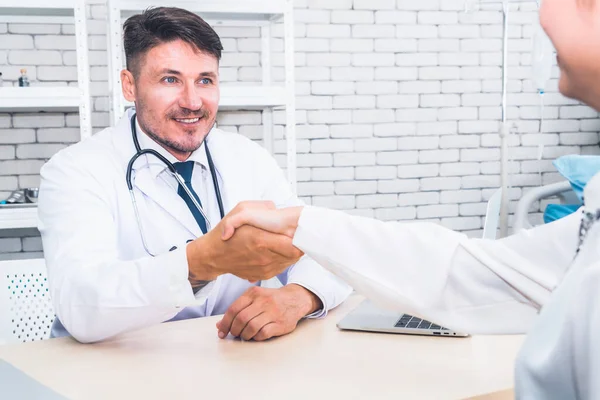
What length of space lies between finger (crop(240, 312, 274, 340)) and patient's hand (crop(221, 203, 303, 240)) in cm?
18

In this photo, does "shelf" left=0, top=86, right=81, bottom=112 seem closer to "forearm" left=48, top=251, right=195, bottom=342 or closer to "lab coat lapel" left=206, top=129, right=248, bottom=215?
"lab coat lapel" left=206, top=129, right=248, bottom=215

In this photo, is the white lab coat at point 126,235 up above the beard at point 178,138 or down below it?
below

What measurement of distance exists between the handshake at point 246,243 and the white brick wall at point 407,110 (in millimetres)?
2013

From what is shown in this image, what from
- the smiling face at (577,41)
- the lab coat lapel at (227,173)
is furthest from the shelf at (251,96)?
→ the smiling face at (577,41)

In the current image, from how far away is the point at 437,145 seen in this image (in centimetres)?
372

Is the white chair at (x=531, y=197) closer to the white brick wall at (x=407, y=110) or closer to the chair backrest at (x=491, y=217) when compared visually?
the white brick wall at (x=407, y=110)

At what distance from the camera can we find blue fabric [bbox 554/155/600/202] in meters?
2.92

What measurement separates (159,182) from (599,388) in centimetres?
147

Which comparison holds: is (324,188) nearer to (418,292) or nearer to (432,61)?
(432,61)

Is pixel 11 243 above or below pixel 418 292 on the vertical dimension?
below

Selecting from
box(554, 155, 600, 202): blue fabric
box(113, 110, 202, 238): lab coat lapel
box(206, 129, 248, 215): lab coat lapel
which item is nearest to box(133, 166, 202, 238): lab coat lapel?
box(113, 110, 202, 238): lab coat lapel

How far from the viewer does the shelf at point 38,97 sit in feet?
8.53

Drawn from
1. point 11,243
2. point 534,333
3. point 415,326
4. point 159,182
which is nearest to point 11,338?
point 159,182

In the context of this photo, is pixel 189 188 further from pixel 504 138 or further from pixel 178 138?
pixel 504 138
